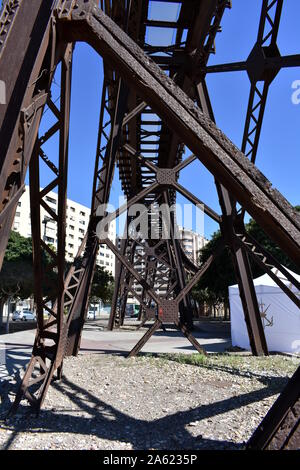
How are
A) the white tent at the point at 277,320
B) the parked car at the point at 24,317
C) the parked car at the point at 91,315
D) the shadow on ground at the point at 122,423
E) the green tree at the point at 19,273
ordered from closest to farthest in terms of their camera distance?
the shadow on ground at the point at 122,423 < the white tent at the point at 277,320 < the green tree at the point at 19,273 < the parked car at the point at 24,317 < the parked car at the point at 91,315

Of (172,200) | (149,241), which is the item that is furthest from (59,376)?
(149,241)

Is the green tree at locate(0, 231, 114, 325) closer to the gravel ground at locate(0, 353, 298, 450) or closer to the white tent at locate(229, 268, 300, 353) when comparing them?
the white tent at locate(229, 268, 300, 353)

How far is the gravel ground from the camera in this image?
11.7 ft

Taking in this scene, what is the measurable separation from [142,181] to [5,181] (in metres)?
14.4

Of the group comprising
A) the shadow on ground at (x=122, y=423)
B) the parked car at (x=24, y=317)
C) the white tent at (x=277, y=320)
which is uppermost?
the white tent at (x=277, y=320)

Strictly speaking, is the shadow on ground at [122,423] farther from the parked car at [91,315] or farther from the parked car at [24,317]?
the parked car at [91,315]

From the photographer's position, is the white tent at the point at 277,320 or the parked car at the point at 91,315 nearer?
the white tent at the point at 277,320

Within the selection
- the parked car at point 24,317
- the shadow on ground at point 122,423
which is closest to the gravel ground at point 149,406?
the shadow on ground at point 122,423

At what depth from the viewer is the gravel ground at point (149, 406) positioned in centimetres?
358

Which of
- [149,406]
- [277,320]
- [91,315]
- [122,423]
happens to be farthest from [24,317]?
[122,423]

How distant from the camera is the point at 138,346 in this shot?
27.3 ft

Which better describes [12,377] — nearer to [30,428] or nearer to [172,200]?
[30,428]

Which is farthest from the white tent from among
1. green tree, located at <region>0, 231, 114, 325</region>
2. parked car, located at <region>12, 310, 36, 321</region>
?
parked car, located at <region>12, 310, 36, 321</region>
